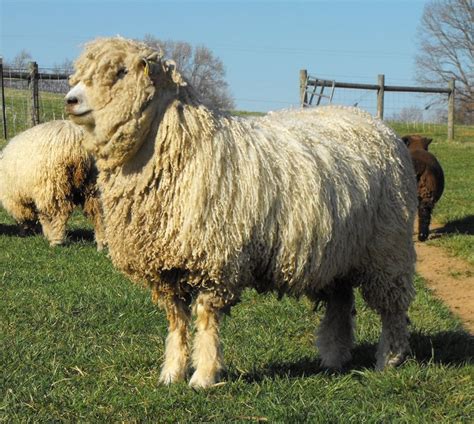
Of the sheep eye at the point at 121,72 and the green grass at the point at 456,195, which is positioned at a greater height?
the sheep eye at the point at 121,72

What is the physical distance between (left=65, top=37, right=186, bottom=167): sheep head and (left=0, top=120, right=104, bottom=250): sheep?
5.99 m

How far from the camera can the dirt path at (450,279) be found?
328 inches

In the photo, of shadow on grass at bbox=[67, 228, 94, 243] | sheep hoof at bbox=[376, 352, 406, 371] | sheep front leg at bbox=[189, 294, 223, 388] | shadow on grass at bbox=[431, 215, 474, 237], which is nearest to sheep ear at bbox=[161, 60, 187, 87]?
sheep front leg at bbox=[189, 294, 223, 388]

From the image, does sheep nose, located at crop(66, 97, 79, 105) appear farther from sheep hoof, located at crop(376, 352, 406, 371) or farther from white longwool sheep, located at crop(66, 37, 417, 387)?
sheep hoof, located at crop(376, 352, 406, 371)

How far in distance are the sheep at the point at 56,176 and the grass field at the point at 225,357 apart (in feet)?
7.40

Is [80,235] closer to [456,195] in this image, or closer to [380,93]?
[456,195]

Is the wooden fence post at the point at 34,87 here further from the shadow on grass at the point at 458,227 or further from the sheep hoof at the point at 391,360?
the sheep hoof at the point at 391,360

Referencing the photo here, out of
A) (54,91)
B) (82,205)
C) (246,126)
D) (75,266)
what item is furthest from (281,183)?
(54,91)

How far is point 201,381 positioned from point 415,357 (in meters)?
1.77

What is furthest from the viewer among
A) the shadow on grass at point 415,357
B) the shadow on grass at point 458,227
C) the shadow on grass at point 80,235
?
the shadow on grass at point 458,227

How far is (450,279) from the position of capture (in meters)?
9.73

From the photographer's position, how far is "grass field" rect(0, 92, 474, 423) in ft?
15.8

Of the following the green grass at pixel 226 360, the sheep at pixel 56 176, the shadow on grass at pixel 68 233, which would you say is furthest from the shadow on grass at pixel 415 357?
Result: the shadow on grass at pixel 68 233

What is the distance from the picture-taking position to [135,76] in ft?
16.5
